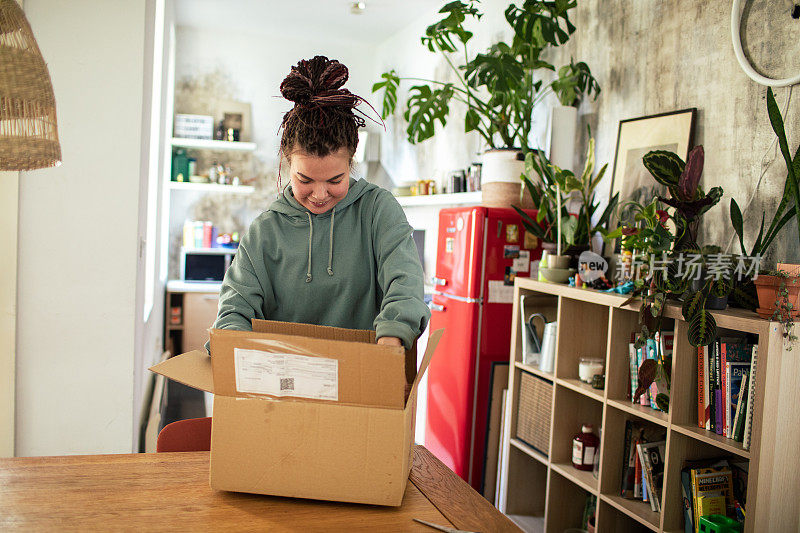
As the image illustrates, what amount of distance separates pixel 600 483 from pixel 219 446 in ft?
5.97

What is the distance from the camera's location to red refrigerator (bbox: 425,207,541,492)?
3.32 m

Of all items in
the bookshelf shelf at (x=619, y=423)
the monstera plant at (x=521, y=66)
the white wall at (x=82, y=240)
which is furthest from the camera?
the monstera plant at (x=521, y=66)

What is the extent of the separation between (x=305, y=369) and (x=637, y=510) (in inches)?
69.7

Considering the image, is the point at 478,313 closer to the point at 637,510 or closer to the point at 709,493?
the point at 637,510

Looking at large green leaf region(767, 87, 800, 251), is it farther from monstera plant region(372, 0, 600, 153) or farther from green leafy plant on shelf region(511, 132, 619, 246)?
monstera plant region(372, 0, 600, 153)

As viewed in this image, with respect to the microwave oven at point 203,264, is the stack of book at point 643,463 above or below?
below

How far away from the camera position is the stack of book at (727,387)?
1906 mm

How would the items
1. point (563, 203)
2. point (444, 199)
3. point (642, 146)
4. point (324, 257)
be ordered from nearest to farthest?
point (324, 257) < point (642, 146) < point (563, 203) < point (444, 199)

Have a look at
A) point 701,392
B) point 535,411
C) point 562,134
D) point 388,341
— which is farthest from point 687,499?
point 562,134

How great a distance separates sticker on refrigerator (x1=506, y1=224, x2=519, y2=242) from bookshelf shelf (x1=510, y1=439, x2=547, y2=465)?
3.26 ft

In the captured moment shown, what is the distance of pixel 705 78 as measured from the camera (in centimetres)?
261

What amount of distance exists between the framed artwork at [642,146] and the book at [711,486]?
3.87 feet

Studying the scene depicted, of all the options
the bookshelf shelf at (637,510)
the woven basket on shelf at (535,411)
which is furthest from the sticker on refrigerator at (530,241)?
the bookshelf shelf at (637,510)

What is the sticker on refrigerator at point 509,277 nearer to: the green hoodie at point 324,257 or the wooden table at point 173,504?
the green hoodie at point 324,257
